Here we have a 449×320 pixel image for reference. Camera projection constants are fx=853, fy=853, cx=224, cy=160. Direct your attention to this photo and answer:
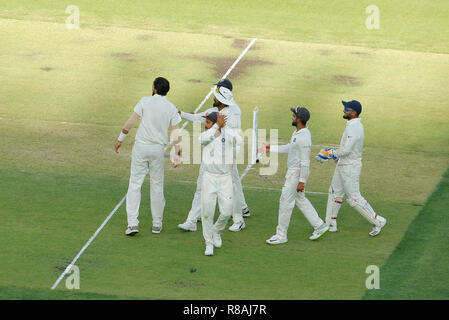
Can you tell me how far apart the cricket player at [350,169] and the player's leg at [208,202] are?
192 centimetres

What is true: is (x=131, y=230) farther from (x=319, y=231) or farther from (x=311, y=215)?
(x=319, y=231)

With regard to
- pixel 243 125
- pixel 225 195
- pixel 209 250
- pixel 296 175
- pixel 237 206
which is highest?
pixel 243 125

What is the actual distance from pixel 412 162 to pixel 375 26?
→ 11.1 m

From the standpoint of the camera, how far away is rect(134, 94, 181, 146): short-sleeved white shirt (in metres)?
13.3

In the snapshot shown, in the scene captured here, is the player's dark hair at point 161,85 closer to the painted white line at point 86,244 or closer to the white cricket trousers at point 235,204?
the white cricket trousers at point 235,204

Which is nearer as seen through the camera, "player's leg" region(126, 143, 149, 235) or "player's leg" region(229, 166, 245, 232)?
"player's leg" region(126, 143, 149, 235)

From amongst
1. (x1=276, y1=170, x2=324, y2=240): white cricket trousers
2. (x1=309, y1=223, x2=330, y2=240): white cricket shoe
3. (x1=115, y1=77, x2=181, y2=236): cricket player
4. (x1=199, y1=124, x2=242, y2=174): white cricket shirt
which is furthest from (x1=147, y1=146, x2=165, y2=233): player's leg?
(x1=309, y1=223, x2=330, y2=240): white cricket shoe

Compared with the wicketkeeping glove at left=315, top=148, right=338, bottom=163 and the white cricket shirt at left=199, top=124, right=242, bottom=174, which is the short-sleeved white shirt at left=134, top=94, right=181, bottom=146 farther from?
the wicketkeeping glove at left=315, top=148, right=338, bottom=163

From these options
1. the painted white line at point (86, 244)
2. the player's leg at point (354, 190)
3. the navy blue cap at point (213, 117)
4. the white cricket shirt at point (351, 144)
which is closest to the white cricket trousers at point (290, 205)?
the player's leg at point (354, 190)

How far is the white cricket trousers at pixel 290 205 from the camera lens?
13.3 m

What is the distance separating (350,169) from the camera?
13.8 m

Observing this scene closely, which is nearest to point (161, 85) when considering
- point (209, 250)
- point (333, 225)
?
point (209, 250)

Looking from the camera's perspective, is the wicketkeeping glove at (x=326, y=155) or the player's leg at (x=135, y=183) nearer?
the player's leg at (x=135, y=183)

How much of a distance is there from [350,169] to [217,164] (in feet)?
7.94
